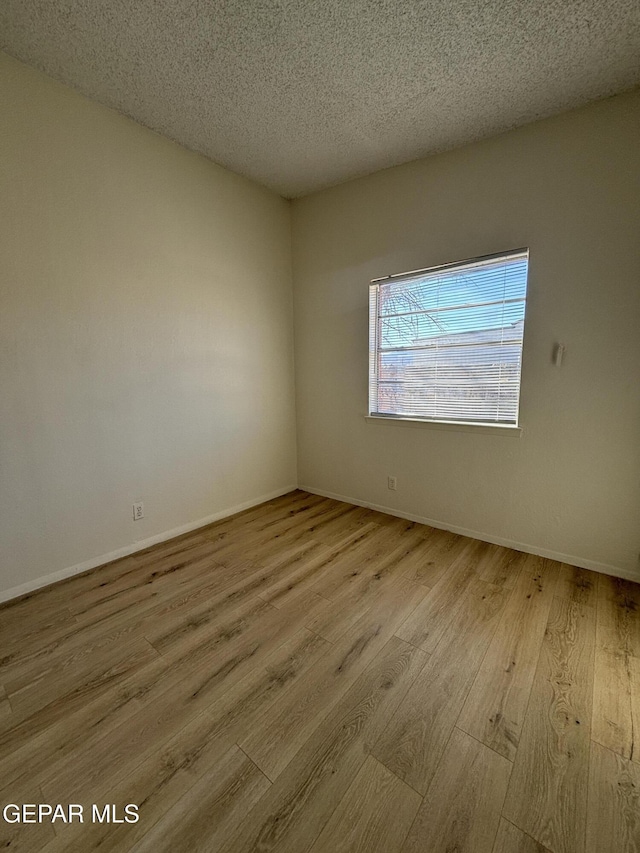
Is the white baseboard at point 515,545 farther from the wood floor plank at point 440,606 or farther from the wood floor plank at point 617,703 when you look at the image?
the wood floor plank at point 617,703

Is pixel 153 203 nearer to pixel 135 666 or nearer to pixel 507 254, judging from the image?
pixel 507 254

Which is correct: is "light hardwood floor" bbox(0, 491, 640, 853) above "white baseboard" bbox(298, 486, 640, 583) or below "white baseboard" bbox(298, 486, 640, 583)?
below

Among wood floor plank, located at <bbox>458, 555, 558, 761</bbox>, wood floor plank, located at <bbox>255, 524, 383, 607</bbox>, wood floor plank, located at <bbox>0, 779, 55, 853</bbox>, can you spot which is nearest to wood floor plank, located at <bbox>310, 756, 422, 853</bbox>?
wood floor plank, located at <bbox>458, 555, 558, 761</bbox>

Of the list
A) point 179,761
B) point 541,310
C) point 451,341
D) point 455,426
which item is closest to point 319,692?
point 179,761

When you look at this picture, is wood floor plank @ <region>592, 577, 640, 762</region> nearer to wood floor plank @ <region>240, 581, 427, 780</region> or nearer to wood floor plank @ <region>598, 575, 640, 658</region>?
wood floor plank @ <region>598, 575, 640, 658</region>

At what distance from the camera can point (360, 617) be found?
184 cm

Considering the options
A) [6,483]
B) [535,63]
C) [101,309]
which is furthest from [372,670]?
[535,63]

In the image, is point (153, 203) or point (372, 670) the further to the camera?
point (153, 203)

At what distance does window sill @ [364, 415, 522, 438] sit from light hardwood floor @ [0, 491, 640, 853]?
94cm

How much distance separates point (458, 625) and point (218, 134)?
3.49m

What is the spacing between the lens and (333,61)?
1.83 m

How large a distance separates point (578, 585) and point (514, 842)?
62.9 inches

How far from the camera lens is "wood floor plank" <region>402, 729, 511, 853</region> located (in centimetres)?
95

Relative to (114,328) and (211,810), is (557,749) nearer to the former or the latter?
(211,810)
